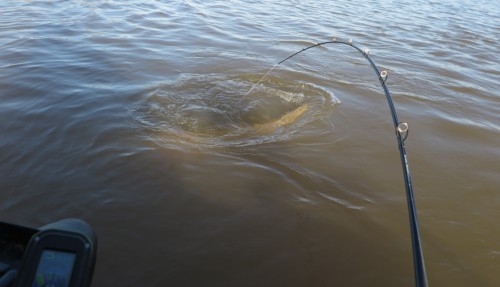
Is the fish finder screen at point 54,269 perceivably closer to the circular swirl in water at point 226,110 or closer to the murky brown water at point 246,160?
the murky brown water at point 246,160

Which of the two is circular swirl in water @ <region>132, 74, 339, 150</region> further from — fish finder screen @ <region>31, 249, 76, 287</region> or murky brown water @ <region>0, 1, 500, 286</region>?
fish finder screen @ <region>31, 249, 76, 287</region>

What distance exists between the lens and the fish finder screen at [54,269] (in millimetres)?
1551

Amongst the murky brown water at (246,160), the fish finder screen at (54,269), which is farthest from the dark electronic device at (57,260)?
the murky brown water at (246,160)

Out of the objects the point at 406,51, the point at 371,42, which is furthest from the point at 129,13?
the point at 406,51

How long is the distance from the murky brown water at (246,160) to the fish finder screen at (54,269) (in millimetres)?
772

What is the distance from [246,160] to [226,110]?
3.89 feet

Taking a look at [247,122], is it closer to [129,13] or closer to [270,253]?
[270,253]

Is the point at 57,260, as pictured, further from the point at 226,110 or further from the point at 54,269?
the point at 226,110

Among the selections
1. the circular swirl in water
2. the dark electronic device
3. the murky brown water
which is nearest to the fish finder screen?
the dark electronic device

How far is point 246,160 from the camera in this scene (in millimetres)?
3494

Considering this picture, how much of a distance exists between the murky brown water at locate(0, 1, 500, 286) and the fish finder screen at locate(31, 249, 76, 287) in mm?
772

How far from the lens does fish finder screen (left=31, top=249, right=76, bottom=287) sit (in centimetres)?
155

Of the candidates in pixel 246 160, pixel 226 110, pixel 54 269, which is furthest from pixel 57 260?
pixel 226 110

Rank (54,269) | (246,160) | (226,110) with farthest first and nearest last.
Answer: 1. (226,110)
2. (246,160)
3. (54,269)
